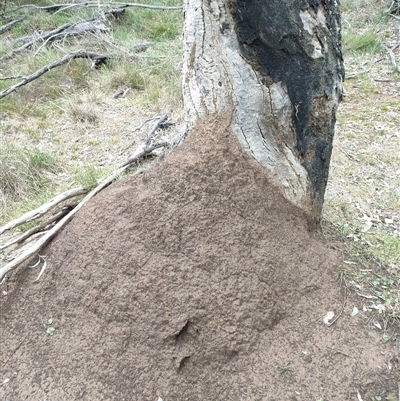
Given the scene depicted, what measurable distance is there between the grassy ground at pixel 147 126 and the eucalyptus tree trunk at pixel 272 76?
0.56 m

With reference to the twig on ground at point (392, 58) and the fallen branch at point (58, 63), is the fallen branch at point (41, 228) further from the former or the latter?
the twig on ground at point (392, 58)

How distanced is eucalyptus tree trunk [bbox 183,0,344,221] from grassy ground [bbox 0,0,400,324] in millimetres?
565

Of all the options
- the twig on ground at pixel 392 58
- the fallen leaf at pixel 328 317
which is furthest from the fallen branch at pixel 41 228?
the twig on ground at pixel 392 58

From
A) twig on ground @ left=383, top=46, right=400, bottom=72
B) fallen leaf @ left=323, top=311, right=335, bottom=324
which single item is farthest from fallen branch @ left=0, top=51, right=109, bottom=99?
fallen leaf @ left=323, top=311, right=335, bottom=324

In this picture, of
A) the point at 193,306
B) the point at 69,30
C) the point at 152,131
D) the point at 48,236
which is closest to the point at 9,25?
the point at 69,30

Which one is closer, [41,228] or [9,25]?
[41,228]

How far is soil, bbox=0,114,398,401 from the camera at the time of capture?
1.69 m

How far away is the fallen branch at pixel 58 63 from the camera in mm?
4746

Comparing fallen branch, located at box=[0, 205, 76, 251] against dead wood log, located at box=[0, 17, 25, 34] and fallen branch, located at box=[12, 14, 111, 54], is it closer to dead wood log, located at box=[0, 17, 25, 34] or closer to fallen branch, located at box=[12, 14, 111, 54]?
fallen branch, located at box=[12, 14, 111, 54]

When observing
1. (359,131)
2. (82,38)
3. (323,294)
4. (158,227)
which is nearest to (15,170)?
(158,227)

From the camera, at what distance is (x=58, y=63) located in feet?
17.5

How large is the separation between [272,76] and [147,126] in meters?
2.54

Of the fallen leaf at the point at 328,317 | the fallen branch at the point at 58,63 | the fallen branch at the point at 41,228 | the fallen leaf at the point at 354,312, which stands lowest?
the fallen leaf at the point at 354,312

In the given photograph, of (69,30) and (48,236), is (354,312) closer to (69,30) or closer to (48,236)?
(48,236)
